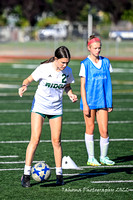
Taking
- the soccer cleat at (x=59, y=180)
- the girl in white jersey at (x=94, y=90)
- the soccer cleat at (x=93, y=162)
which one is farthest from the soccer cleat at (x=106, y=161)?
the soccer cleat at (x=59, y=180)

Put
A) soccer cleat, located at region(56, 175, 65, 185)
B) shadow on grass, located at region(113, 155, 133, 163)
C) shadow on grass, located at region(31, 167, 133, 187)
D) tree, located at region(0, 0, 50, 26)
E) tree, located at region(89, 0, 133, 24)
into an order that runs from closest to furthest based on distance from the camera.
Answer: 1. soccer cleat, located at region(56, 175, 65, 185)
2. shadow on grass, located at region(31, 167, 133, 187)
3. shadow on grass, located at region(113, 155, 133, 163)
4. tree, located at region(89, 0, 133, 24)
5. tree, located at region(0, 0, 50, 26)

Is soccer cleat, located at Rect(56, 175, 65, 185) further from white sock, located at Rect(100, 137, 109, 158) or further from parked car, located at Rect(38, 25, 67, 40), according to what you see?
parked car, located at Rect(38, 25, 67, 40)

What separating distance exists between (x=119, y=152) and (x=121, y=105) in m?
5.81

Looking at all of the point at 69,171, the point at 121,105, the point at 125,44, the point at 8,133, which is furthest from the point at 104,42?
the point at 69,171

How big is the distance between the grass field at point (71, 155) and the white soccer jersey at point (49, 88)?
1004 mm

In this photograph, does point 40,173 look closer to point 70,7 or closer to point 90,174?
point 90,174

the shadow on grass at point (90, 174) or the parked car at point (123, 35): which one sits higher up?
the parked car at point (123, 35)

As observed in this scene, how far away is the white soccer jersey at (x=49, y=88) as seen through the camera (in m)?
6.54

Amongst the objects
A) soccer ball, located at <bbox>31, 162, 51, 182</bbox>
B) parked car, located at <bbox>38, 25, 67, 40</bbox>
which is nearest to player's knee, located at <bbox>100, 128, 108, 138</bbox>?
soccer ball, located at <bbox>31, 162, 51, 182</bbox>

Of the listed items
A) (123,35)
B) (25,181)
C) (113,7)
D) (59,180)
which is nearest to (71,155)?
(59,180)

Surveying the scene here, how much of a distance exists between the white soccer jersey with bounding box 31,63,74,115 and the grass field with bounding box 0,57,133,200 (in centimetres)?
100

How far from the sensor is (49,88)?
657 centimetres

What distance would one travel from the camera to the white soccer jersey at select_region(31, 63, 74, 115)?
6.54 metres

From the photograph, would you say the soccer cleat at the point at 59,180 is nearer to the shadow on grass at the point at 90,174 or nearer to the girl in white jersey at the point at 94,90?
the shadow on grass at the point at 90,174
